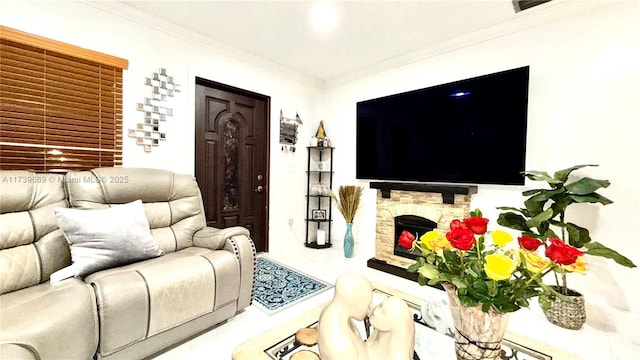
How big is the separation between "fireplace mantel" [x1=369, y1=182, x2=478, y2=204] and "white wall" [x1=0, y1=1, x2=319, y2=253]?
4.23ft

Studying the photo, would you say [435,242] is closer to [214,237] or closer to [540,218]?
[540,218]

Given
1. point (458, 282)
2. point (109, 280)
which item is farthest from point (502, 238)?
point (109, 280)

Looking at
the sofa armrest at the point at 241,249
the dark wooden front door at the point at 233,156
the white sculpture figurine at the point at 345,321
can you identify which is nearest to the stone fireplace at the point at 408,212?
the dark wooden front door at the point at 233,156

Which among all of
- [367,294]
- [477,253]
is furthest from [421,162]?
[367,294]

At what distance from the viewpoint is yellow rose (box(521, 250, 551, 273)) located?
70 cm

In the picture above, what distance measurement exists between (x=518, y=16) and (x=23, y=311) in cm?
369

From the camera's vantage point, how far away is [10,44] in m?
1.79

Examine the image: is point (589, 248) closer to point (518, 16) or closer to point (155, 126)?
point (518, 16)

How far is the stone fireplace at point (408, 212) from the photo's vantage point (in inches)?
99.9

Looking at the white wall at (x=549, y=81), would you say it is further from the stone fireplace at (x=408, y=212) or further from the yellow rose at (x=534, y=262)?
the yellow rose at (x=534, y=262)

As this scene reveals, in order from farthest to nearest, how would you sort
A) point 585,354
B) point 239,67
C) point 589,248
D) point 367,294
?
point 239,67
point 589,248
point 585,354
point 367,294

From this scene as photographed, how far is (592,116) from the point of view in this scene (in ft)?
6.79

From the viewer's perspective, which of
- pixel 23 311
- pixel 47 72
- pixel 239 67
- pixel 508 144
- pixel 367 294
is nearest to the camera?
pixel 367 294

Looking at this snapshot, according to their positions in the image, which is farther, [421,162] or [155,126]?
[421,162]
